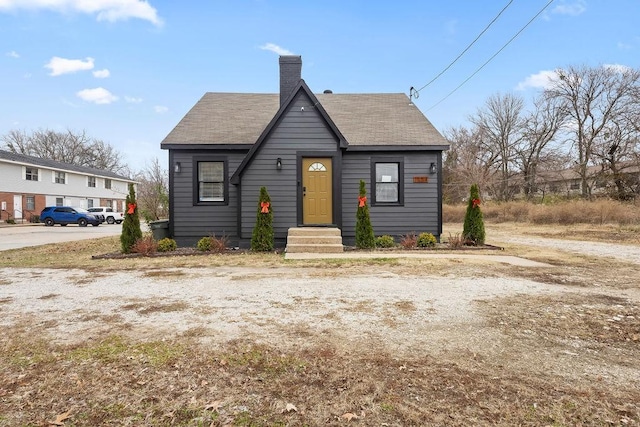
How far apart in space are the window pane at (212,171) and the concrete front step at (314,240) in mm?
2930

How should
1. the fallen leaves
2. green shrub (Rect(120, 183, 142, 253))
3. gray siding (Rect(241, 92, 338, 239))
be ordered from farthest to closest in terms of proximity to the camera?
1. gray siding (Rect(241, 92, 338, 239))
2. green shrub (Rect(120, 183, 142, 253))
3. the fallen leaves

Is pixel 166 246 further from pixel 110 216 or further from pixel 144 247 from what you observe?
pixel 110 216

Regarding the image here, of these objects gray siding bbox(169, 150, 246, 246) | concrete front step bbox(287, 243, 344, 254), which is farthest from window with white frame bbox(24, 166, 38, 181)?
concrete front step bbox(287, 243, 344, 254)

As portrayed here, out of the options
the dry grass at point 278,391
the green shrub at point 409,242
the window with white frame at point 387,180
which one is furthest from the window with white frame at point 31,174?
the dry grass at point 278,391

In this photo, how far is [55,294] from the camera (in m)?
4.77

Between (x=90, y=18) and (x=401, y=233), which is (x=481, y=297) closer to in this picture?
(x=401, y=233)

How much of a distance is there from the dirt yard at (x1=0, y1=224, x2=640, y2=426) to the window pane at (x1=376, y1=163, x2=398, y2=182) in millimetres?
5575

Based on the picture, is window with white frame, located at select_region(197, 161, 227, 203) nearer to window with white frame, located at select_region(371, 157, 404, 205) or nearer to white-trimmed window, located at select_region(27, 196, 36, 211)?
window with white frame, located at select_region(371, 157, 404, 205)

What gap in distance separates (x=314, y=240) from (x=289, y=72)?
19.1 ft

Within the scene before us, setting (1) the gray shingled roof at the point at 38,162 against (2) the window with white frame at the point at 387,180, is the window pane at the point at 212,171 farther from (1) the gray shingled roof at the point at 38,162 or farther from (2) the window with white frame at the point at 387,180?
(1) the gray shingled roof at the point at 38,162

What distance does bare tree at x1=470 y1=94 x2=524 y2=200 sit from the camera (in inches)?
1287

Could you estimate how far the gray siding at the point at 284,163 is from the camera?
32.5 ft

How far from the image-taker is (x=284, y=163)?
32.7 feet

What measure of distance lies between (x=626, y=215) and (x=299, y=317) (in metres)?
19.4
